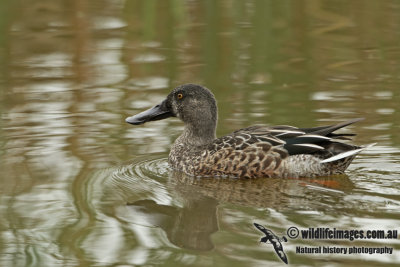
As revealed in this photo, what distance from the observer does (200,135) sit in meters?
9.05

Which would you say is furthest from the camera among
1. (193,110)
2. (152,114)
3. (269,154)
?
(152,114)

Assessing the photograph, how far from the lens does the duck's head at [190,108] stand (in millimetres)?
8977

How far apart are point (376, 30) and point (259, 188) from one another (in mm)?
7991

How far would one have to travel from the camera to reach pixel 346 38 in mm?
14594

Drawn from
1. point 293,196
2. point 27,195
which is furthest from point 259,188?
point 27,195

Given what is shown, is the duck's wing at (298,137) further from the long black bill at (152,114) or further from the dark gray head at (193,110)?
the long black bill at (152,114)

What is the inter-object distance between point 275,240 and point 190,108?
331 cm

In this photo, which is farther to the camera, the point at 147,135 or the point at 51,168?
the point at 147,135

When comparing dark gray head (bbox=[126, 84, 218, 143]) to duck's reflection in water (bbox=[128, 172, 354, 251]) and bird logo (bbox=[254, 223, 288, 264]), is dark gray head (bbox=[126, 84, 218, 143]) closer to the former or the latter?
duck's reflection in water (bbox=[128, 172, 354, 251])

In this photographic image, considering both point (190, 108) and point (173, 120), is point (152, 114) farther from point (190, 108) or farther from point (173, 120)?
point (173, 120)

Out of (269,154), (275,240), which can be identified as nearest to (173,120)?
(269,154)

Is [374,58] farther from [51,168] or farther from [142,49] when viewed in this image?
[51,168]

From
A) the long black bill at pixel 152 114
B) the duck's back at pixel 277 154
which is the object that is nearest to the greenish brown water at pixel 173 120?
the duck's back at pixel 277 154

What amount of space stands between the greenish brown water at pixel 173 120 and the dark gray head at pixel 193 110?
1.38ft
